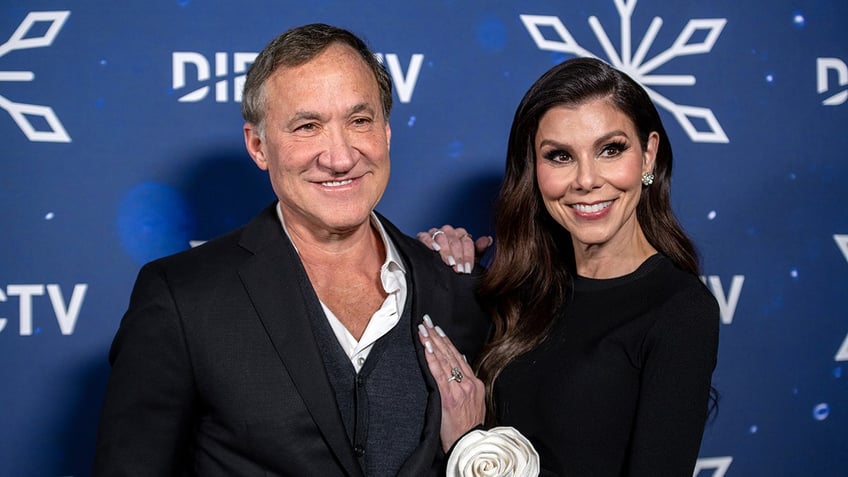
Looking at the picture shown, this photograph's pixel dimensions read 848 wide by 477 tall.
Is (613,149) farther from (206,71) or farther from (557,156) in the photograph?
(206,71)

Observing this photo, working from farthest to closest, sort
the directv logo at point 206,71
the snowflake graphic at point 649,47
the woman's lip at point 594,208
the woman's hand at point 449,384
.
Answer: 1. the snowflake graphic at point 649,47
2. the directv logo at point 206,71
3. the woman's lip at point 594,208
4. the woman's hand at point 449,384

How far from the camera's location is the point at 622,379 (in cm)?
186

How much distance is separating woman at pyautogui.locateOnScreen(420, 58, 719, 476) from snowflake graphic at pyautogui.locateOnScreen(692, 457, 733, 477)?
1222 mm

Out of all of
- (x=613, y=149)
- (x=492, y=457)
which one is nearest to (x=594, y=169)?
(x=613, y=149)

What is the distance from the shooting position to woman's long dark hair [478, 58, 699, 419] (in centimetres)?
197

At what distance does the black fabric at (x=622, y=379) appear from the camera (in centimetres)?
177

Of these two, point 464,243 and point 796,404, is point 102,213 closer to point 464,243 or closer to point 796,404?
point 464,243

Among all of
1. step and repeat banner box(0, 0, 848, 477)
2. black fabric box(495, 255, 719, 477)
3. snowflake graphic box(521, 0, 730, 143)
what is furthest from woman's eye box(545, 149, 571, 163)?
snowflake graphic box(521, 0, 730, 143)

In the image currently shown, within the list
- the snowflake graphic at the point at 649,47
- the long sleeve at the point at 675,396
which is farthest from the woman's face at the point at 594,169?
the snowflake graphic at the point at 649,47

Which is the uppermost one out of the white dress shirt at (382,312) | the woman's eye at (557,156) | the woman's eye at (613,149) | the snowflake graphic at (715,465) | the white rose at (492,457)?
the woman's eye at (613,149)

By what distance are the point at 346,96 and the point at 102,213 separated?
3.55 feet

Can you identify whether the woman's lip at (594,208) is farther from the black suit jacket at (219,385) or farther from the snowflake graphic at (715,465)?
the snowflake graphic at (715,465)

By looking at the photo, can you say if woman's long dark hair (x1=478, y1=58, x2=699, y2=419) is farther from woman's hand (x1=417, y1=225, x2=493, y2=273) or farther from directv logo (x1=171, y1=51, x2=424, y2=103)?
directv logo (x1=171, y1=51, x2=424, y2=103)

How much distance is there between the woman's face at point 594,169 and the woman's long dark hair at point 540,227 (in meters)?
0.03
